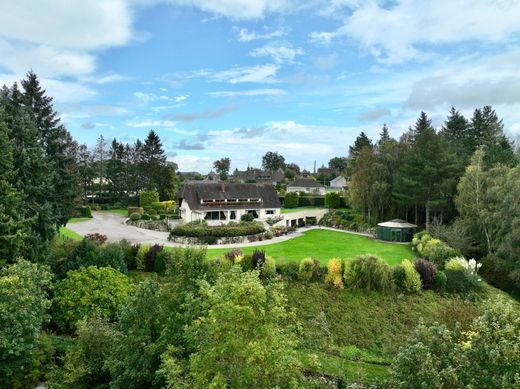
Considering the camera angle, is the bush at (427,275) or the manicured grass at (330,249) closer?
Answer: the bush at (427,275)

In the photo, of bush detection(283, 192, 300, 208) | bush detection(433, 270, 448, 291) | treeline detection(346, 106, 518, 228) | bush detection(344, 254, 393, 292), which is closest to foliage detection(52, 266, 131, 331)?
bush detection(344, 254, 393, 292)

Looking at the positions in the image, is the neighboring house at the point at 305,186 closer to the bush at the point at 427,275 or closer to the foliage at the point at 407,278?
the bush at the point at 427,275

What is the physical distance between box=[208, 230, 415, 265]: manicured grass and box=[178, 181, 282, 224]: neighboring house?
9247mm

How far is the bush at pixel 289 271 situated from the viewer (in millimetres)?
21109

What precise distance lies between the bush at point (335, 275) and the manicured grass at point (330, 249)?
447 centimetres

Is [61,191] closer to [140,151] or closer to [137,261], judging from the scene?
[137,261]

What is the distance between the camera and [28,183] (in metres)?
20.4

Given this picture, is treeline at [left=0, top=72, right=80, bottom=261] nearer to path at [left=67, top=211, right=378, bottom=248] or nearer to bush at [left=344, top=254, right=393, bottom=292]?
path at [left=67, top=211, right=378, bottom=248]

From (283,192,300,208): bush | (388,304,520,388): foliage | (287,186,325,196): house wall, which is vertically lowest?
(388,304,520,388): foliage

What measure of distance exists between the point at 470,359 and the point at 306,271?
45.8ft

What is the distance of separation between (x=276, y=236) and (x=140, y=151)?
3994 centimetres

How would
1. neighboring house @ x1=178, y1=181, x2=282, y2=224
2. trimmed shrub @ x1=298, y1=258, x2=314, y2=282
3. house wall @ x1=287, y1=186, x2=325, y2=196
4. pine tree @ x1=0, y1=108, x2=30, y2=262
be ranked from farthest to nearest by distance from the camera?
house wall @ x1=287, y1=186, x2=325, y2=196, neighboring house @ x1=178, y1=181, x2=282, y2=224, trimmed shrub @ x1=298, y1=258, x2=314, y2=282, pine tree @ x1=0, y1=108, x2=30, y2=262

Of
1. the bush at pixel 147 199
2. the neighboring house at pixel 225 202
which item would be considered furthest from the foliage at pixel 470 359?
the bush at pixel 147 199

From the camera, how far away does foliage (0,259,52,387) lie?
37.1ft
